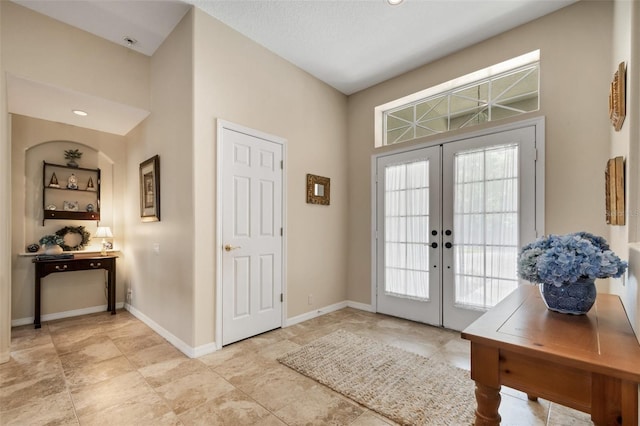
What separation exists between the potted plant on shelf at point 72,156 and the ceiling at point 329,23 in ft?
1.98

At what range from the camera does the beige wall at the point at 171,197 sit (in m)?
2.83

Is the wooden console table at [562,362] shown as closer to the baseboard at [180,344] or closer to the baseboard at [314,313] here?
the baseboard at [180,344]

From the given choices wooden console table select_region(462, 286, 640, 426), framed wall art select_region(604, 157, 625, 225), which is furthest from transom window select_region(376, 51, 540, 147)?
wooden console table select_region(462, 286, 640, 426)

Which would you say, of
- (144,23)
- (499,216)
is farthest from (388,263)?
(144,23)

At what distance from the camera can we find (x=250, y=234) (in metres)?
3.23

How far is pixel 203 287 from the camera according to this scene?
9.26 feet

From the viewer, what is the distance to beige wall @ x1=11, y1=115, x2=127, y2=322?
143 inches

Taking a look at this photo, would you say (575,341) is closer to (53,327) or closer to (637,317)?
(637,317)

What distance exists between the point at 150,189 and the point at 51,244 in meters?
1.57

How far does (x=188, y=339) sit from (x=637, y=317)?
305 cm

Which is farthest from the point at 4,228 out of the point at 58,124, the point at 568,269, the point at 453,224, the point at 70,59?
the point at 453,224

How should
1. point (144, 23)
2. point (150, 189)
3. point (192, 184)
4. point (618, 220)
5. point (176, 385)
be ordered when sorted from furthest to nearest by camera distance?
point (150, 189)
point (144, 23)
point (192, 184)
point (176, 385)
point (618, 220)

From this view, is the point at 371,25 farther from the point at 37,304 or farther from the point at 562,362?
the point at 37,304

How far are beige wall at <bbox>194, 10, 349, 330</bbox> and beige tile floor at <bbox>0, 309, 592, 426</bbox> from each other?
0.76m
